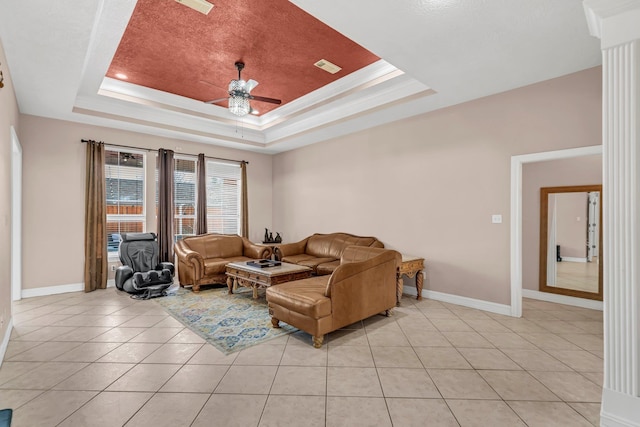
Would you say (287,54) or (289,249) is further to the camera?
(289,249)

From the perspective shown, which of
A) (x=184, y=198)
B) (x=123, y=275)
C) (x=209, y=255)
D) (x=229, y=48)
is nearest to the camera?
(x=229, y=48)

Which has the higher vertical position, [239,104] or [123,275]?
[239,104]

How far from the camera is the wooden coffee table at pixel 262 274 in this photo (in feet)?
14.1

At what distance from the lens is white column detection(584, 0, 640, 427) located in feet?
6.30

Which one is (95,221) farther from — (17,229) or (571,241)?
(571,241)

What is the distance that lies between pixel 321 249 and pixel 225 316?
2.61 m

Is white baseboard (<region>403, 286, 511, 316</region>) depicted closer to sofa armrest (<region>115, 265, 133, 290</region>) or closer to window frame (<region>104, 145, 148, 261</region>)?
sofa armrest (<region>115, 265, 133, 290</region>)

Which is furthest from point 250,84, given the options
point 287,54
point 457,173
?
point 457,173

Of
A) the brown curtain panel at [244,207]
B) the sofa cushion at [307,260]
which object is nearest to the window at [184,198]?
the brown curtain panel at [244,207]

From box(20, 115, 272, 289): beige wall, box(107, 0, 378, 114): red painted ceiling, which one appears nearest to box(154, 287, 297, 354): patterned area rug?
box(20, 115, 272, 289): beige wall

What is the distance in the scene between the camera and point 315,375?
99.7 inches

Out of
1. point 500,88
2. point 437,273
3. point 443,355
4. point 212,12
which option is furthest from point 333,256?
point 212,12

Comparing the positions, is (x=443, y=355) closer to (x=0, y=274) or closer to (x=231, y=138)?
(x=0, y=274)

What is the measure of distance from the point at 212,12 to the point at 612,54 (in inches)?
135
